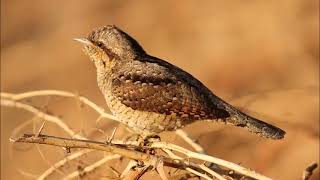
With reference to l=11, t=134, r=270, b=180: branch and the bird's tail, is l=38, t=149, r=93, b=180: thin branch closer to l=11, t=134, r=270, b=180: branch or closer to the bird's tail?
l=11, t=134, r=270, b=180: branch

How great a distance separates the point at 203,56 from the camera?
35.5ft

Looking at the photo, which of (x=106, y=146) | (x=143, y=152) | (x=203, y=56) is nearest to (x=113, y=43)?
(x=143, y=152)

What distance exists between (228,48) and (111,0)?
3.43 metres

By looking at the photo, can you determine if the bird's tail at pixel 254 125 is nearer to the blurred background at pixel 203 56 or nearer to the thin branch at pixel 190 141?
the thin branch at pixel 190 141

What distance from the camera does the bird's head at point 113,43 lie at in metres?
4.22

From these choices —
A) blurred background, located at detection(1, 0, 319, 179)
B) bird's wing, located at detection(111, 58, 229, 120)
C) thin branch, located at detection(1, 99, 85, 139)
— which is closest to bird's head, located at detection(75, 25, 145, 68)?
bird's wing, located at detection(111, 58, 229, 120)

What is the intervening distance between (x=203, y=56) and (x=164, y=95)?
6.74 m

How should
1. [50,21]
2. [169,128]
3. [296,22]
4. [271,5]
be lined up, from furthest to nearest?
[50,21], [271,5], [296,22], [169,128]

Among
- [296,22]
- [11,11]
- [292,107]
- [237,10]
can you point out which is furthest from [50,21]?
Result: [292,107]

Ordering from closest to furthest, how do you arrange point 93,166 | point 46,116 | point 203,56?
1. point 93,166
2. point 46,116
3. point 203,56

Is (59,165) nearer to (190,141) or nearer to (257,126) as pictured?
(190,141)

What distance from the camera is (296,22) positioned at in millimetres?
10180

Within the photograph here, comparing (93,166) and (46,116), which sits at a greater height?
(46,116)

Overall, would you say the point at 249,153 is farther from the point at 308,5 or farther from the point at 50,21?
the point at 50,21
